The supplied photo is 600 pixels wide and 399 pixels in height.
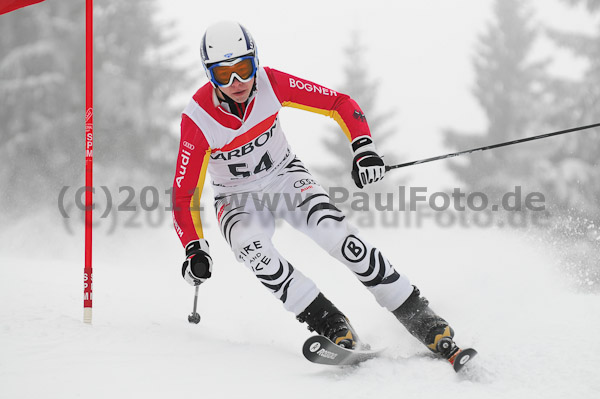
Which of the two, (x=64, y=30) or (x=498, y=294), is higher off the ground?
(x=64, y=30)

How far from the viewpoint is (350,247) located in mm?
3586

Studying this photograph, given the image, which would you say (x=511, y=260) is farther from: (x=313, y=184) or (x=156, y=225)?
(x=156, y=225)

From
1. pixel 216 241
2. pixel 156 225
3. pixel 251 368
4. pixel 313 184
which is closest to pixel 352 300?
pixel 313 184

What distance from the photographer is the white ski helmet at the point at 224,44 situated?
3447 mm

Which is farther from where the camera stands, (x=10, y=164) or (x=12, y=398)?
(x=10, y=164)

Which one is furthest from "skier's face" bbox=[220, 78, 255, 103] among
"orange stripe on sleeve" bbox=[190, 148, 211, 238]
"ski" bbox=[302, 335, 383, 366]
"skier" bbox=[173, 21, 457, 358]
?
"ski" bbox=[302, 335, 383, 366]

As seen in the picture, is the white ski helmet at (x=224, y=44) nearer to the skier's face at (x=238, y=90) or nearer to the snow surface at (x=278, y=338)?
the skier's face at (x=238, y=90)

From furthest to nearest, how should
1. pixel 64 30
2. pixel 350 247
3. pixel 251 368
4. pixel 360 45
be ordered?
pixel 360 45 < pixel 64 30 < pixel 350 247 < pixel 251 368

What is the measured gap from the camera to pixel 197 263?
11.2ft

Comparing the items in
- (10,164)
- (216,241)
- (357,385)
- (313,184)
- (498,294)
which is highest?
(10,164)

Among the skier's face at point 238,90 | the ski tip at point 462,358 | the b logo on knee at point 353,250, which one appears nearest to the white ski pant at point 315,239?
the b logo on knee at point 353,250

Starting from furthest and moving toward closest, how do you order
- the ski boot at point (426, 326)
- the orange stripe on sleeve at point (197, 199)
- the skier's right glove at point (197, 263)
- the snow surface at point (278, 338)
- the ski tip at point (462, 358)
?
the orange stripe on sleeve at point (197, 199) < the skier's right glove at point (197, 263) < the ski boot at point (426, 326) < the ski tip at point (462, 358) < the snow surface at point (278, 338)

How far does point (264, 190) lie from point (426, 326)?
148 centimetres

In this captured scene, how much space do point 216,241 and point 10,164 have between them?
6311 millimetres
